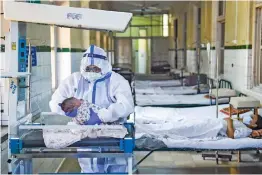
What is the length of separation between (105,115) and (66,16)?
2.57 feet

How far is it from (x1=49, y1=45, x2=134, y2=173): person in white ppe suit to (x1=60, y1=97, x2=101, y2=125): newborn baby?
2 centimetres

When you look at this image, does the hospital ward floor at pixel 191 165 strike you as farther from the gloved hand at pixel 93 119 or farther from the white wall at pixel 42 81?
the gloved hand at pixel 93 119

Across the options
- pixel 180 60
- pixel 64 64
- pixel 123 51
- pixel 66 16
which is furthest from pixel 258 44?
pixel 123 51

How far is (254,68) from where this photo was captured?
6852mm

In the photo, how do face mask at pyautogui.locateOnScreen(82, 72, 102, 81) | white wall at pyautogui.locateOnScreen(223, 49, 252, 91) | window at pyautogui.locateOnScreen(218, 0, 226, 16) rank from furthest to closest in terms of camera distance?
1. window at pyautogui.locateOnScreen(218, 0, 226, 16)
2. white wall at pyautogui.locateOnScreen(223, 49, 252, 91)
3. face mask at pyautogui.locateOnScreen(82, 72, 102, 81)

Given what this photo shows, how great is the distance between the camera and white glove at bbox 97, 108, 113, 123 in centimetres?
311

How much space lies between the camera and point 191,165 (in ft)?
17.6

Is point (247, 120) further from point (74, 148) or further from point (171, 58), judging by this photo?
point (171, 58)

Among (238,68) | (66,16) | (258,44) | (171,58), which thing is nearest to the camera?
(66,16)

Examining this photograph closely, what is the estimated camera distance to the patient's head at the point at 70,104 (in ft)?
10.4

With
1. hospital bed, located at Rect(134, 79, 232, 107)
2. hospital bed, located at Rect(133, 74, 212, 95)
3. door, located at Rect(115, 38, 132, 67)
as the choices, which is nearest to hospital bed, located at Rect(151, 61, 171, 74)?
door, located at Rect(115, 38, 132, 67)

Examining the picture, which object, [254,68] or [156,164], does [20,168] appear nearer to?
[156,164]

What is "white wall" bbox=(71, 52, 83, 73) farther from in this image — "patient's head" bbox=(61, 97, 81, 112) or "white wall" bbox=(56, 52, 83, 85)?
"patient's head" bbox=(61, 97, 81, 112)

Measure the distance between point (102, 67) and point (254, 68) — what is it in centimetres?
420
